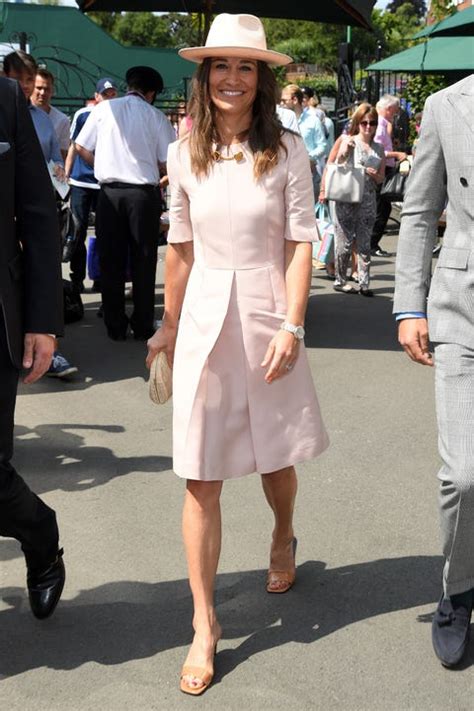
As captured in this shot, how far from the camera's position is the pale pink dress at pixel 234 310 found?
3801mm

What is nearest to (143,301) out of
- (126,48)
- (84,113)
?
(84,113)

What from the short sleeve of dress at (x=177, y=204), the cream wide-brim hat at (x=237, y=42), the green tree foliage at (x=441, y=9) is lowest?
the short sleeve of dress at (x=177, y=204)

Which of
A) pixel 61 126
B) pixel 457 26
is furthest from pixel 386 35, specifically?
pixel 61 126

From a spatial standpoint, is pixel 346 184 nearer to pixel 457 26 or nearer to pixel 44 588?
pixel 457 26

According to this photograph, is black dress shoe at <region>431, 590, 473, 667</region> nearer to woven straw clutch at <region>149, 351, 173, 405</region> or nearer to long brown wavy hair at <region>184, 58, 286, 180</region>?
woven straw clutch at <region>149, 351, 173, 405</region>

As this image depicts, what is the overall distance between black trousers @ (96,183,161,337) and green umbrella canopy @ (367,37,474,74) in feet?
14.7

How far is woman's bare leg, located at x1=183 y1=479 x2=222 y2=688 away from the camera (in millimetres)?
3775

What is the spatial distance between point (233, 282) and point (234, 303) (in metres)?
0.07

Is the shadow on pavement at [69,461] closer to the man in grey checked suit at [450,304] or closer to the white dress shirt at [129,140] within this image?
the man in grey checked suit at [450,304]

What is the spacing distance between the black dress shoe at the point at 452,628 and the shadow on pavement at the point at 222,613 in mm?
190

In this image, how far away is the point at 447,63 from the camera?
12.4 meters

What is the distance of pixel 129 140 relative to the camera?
9031 mm

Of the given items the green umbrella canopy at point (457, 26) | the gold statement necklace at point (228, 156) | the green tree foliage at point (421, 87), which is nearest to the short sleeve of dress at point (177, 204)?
the gold statement necklace at point (228, 156)

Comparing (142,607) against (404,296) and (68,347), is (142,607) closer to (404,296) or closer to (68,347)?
(404,296)
